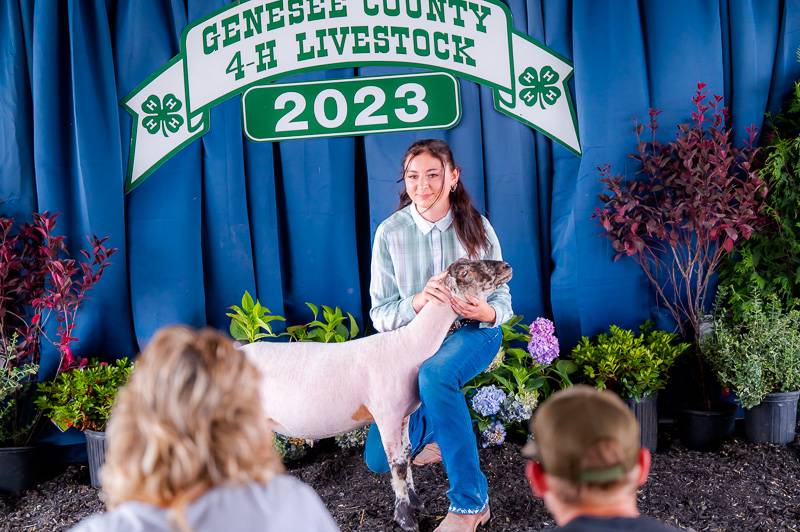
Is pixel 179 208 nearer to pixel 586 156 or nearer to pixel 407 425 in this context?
pixel 407 425

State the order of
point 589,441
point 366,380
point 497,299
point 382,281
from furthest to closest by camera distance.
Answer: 1. point 382,281
2. point 497,299
3. point 366,380
4. point 589,441

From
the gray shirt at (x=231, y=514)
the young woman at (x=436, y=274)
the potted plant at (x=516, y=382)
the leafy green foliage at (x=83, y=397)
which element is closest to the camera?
the gray shirt at (x=231, y=514)

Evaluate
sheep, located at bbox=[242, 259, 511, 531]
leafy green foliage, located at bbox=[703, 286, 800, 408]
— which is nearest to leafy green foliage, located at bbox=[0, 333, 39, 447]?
sheep, located at bbox=[242, 259, 511, 531]

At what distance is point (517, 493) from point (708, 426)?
1210 mm

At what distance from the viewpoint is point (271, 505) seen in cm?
115

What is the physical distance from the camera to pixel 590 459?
1228mm

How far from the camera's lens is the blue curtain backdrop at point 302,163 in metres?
3.91

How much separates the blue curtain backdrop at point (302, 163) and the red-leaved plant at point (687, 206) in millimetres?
131

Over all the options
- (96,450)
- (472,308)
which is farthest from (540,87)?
(96,450)

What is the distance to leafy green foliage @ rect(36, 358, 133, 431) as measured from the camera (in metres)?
3.58

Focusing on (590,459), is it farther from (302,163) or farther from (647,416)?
(302,163)

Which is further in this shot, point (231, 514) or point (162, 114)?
point (162, 114)

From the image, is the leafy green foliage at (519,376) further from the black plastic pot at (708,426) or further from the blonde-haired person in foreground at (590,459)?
the blonde-haired person in foreground at (590,459)

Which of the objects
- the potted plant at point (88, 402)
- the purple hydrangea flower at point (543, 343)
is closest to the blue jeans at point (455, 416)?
the purple hydrangea flower at point (543, 343)
